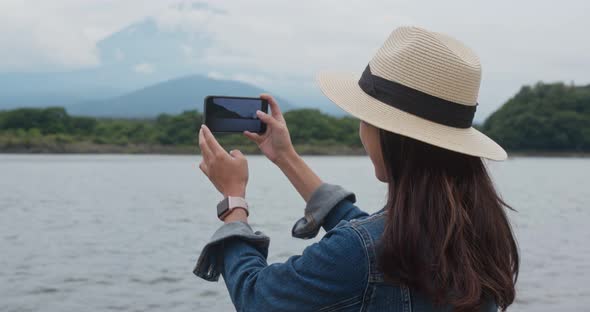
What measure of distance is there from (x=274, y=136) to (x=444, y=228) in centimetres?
54

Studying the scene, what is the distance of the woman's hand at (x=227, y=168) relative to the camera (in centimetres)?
157

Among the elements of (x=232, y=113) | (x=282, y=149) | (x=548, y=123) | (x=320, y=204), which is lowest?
(x=548, y=123)

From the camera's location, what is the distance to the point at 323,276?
1365 millimetres

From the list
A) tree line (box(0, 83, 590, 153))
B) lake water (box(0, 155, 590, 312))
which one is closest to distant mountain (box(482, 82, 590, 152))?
tree line (box(0, 83, 590, 153))

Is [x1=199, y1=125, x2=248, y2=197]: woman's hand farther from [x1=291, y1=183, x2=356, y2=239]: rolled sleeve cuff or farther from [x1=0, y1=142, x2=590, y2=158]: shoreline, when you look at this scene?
[x1=0, y1=142, x2=590, y2=158]: shoreline

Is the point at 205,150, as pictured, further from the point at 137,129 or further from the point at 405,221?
the point at 137,129

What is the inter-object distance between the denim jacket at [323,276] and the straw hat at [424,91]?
21 cm

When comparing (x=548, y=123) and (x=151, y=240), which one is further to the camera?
(x=548, y=123)

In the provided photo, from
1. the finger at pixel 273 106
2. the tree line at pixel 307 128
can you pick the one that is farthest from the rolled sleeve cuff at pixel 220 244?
the tree line at pixel 307 128

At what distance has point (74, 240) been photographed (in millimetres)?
12359

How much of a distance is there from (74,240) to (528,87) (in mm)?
54076

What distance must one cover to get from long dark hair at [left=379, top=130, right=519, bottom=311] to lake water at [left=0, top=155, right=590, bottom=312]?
1024 mm

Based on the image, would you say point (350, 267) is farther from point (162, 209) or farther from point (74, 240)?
point (162, 209)

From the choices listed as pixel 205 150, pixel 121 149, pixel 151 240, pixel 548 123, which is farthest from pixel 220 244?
pixel 548 123
